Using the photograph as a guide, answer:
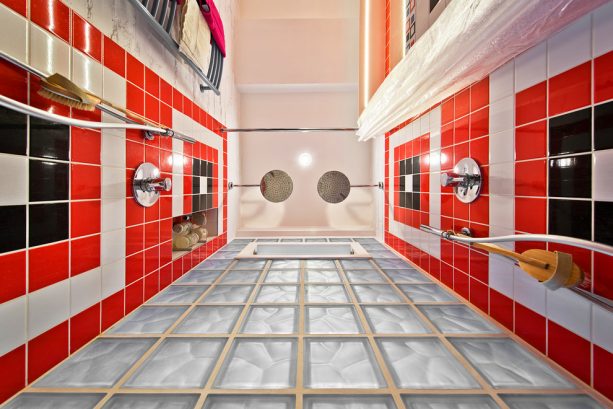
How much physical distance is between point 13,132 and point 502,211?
4.41ft

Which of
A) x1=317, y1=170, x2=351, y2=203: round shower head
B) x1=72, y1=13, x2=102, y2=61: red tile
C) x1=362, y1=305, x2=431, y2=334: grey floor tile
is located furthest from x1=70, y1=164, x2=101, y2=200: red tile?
x1=317, y1=170, x2=351, y2=203: round shower head

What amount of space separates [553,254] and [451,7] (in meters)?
0.80

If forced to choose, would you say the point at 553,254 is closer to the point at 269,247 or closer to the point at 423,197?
the point at 423,197

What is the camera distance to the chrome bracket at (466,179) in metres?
0.89

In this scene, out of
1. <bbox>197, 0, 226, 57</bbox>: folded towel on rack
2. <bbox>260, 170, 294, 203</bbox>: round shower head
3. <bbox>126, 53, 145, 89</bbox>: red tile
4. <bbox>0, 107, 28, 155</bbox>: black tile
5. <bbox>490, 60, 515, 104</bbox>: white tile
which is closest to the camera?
<bbox>0, 107, 28, 155</bbox>: black tile

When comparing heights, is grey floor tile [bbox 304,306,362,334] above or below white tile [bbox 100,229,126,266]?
below

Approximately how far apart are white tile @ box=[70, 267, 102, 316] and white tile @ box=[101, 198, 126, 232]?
0.46ft

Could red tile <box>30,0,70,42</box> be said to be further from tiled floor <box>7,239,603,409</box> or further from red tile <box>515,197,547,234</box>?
red tile <box>515,197,547,234</box>

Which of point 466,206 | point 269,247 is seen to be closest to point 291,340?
point 466,206

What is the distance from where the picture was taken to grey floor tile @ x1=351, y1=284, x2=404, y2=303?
97 cm

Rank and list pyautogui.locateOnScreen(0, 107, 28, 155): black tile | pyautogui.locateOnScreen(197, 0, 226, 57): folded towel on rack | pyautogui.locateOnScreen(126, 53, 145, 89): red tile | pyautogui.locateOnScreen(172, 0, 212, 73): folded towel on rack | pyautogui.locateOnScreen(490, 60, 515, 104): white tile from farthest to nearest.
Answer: pyautogui.locateOnScreen(197, 0, 226, 57): folded towel on rack
pyautogui.locateOnScreen(172, 0, 212, 73): folded towel on rack
pyautogui.locateOnScreen(126, 53, 145, 89): red tile
pyautogui.locateOnScreen(490, 60, 515, 104): white tile
pyautogui.locateOnScreen(0, 107, 28, 155): black tile

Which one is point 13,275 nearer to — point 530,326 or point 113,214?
point 113,214

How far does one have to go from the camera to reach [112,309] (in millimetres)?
812

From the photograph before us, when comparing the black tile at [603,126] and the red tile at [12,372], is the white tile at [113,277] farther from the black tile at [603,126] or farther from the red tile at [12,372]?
the black tile at [603,126]
